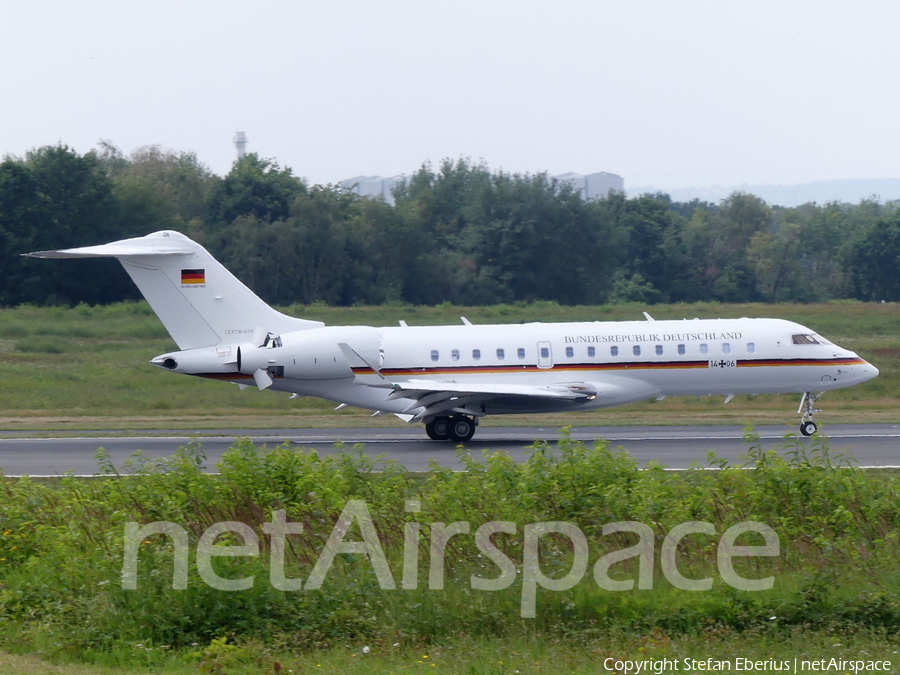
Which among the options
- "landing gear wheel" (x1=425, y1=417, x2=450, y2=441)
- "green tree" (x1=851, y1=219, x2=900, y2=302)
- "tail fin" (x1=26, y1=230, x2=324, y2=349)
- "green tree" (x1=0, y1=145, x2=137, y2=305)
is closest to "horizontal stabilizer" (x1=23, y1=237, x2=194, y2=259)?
"tail fin" (x1=26, y1=230, x2=324, y2=349)

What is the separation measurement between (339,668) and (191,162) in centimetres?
9958

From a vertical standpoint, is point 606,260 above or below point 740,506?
above

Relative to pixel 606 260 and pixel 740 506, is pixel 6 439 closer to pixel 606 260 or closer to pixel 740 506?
pixel 740 506

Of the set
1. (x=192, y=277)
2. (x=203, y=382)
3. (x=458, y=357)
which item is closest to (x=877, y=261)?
(x=203, y=382)

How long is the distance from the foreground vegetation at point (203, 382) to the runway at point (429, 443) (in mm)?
1782

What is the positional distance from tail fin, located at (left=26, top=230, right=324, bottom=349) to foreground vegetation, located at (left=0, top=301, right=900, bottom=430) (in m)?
4.33

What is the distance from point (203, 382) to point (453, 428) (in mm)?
13336

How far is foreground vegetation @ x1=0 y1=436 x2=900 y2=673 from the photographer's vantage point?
31.0 ft

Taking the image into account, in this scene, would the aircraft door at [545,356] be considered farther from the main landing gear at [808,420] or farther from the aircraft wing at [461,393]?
the main landing gear at [808,420]

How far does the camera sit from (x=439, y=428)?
75.3 ft

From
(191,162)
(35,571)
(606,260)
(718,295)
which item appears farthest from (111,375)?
(191,162)

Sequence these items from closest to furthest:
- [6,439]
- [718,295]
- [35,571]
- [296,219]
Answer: [35,571] → [6,439] → [296,219] → [718,295]

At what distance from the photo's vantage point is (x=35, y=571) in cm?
1084

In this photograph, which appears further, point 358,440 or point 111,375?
point 111,375
